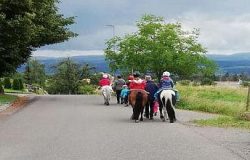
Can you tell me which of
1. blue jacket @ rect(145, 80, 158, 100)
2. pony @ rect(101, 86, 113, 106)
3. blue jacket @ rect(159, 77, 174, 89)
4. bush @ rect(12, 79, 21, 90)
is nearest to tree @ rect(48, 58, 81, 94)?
bush @ rect(12, 79, 21, 90)

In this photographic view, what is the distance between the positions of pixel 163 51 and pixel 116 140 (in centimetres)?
2636

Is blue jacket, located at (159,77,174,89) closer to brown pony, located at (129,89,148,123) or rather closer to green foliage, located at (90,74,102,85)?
brown pony, located at (129,89,148,123)

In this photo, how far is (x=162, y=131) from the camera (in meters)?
19.1

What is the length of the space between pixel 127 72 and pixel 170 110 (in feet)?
83.4

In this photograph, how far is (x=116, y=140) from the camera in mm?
16312

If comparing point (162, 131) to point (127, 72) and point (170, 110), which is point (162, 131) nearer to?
point (170, 110)

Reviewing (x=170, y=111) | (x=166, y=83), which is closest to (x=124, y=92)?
(x=166, y=83)

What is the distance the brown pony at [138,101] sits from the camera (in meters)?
23.4

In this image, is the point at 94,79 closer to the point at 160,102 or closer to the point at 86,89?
the point at 86,89

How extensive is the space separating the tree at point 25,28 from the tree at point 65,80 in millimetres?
68523

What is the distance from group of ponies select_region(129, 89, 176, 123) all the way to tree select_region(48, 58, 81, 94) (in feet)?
296

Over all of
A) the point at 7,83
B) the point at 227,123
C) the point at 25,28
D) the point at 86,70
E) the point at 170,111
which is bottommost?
the point at 7,83

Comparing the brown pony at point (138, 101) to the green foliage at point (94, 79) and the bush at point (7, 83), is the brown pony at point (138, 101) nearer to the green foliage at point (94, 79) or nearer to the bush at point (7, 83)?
the bush at point (7, 83)

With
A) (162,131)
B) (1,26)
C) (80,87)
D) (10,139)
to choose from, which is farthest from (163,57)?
(80,87)
